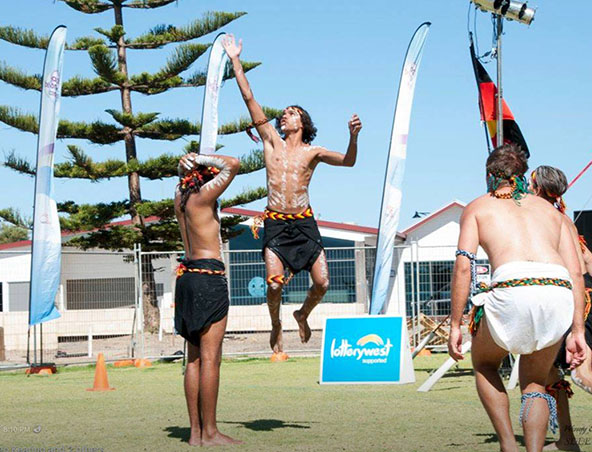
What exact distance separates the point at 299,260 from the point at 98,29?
1725cm

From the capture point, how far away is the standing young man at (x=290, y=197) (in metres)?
6.98

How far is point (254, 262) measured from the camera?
54.9ft

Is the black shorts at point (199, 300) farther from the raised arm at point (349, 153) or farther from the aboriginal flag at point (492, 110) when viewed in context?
the aboriginal flag at point (492, 110)

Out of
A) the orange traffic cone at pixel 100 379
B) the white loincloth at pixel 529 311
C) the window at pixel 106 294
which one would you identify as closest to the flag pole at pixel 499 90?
the orange traffic cone at pixel 100 379

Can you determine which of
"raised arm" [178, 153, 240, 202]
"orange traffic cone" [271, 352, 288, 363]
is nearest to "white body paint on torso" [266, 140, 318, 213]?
"raised arm" [178, 153, 240, 202]

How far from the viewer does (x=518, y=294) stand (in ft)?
14.6

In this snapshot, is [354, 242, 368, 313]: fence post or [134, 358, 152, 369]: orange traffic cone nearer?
[134, 358, 152, 369]: orange traffic cone

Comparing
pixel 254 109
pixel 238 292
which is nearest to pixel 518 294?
pixel 254 109

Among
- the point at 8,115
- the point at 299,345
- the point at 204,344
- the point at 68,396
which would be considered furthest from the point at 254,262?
the point at 204,344

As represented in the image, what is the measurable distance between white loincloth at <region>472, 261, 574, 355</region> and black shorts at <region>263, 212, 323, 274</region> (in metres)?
2.67

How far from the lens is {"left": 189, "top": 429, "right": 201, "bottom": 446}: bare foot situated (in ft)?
20.0

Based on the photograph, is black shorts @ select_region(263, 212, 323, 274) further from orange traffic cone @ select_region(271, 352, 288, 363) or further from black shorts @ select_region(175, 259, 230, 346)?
orange traffic cone @ select_region(271, 352, 288, 363)

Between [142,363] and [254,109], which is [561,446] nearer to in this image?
[254,109]

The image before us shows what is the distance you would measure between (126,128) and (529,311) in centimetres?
1945
